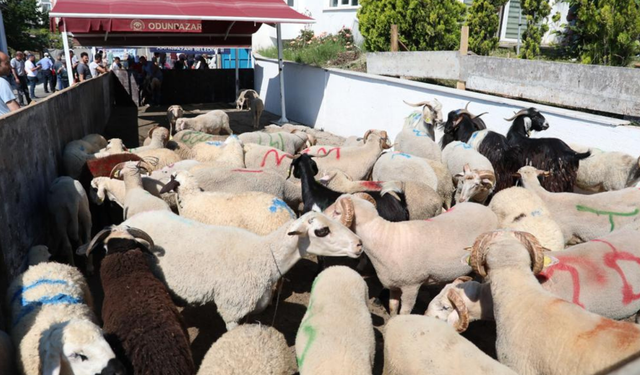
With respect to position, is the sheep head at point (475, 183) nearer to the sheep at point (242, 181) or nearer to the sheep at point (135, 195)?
the sheep at point (242, 181)

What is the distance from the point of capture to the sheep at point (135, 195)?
510cm

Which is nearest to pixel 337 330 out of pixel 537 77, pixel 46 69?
pixel 537 77

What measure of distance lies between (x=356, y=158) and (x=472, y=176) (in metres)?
1.97

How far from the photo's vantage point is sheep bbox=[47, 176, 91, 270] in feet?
17.3

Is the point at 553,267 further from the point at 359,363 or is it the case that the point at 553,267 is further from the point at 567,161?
the point at 567,161

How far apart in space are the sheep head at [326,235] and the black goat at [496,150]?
3751 millimetres

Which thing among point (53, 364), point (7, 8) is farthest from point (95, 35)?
point (7, 8)

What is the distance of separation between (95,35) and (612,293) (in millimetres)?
18135

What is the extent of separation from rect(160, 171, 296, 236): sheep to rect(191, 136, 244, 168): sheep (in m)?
1.29

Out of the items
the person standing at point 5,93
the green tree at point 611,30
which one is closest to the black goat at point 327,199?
the person standing at point 5,93

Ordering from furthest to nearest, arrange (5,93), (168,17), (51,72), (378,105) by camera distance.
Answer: (51,72) → (378,105) → (168,17) → (5,93)

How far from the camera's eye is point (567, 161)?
653cm

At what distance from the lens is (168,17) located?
37.3 ft

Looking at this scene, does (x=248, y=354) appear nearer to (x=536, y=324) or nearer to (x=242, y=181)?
(x=536, y=324)
